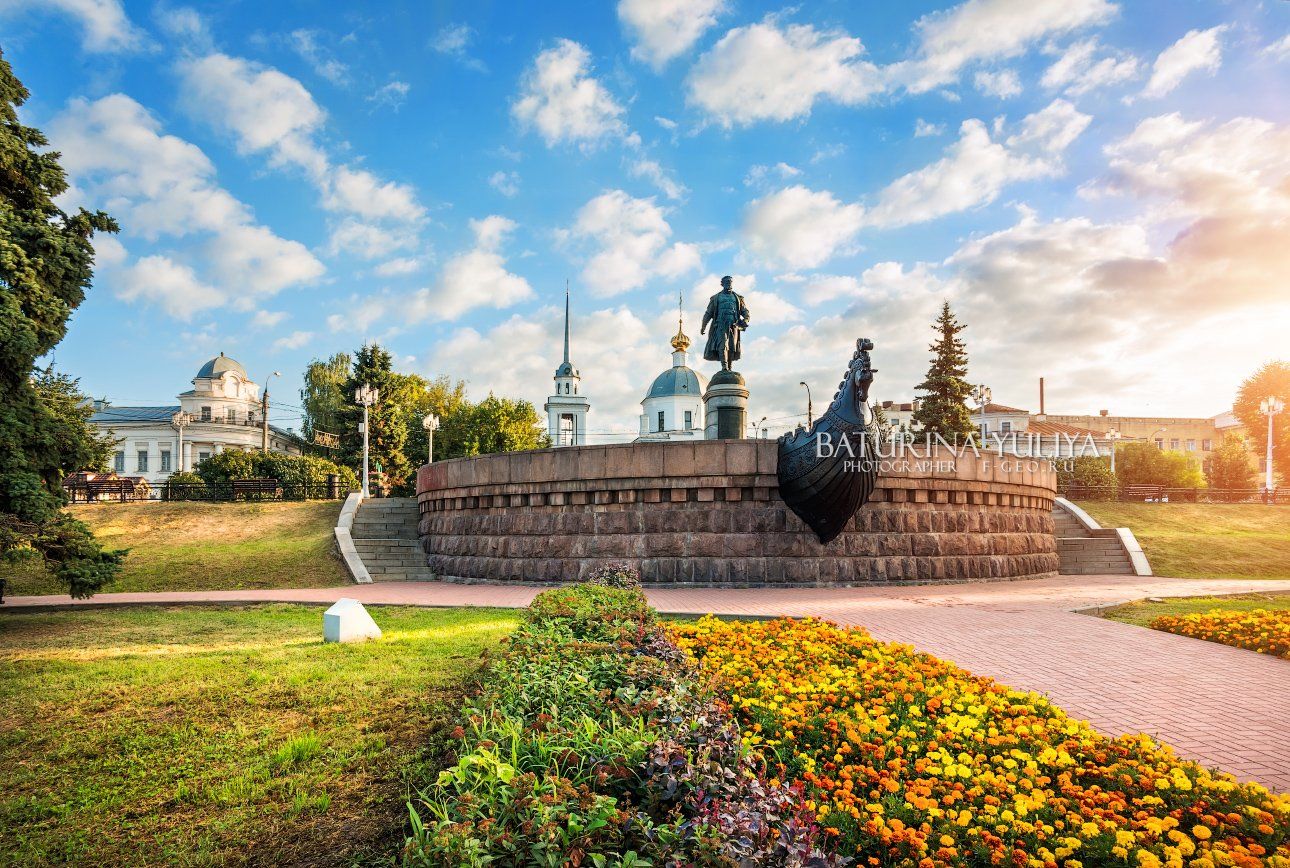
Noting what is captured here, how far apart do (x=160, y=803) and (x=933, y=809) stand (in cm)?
364

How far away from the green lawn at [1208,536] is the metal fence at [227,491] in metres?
27.6

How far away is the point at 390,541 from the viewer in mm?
17578

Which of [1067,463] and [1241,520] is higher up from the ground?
[1067,463]

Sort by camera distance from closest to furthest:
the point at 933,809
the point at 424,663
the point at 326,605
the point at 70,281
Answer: the point at 933,809
the point at 424,663
the point at 70,281
the point at 326,605

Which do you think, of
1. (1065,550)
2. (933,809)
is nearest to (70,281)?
(933,809)

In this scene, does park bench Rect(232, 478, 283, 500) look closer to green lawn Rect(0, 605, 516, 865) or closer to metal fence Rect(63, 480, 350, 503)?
metal fence Rect(63, 480, 350, 503)

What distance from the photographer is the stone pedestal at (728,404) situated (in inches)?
641

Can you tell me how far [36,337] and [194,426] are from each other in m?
52.7

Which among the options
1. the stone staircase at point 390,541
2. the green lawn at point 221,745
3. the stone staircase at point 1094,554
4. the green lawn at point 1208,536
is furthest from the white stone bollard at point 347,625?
the green lawn at point 1208,536

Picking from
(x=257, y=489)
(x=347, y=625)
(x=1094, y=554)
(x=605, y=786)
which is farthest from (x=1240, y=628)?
(x=257, y=489)


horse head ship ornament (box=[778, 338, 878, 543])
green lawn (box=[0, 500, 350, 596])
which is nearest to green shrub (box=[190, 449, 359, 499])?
green lawn (box=[0, 500, 350, 596])

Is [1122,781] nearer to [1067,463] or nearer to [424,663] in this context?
[424,663]

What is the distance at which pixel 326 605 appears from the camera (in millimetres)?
11266

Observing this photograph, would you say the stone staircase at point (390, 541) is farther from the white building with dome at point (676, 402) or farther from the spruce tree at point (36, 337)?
the white building with dome at point (676, 402)
